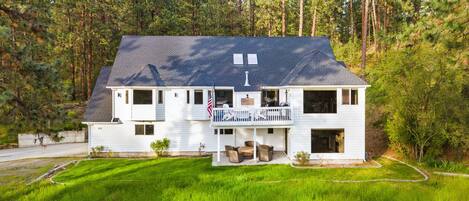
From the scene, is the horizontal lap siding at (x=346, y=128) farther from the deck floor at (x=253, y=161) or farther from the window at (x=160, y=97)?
the window at (x=160, y=97)

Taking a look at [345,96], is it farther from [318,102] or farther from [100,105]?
[100,105]

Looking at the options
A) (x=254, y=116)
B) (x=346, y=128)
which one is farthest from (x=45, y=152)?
(x=346, y=128)

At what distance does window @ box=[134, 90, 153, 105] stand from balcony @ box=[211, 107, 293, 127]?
15.0 ft

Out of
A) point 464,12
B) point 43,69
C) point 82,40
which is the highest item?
point 82,40

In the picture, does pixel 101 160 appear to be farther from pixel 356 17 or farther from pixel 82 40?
pixel 356 17

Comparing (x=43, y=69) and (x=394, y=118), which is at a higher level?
(x=43, y=69)

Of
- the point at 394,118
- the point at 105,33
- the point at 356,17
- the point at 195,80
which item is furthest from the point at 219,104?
the point at 356,17

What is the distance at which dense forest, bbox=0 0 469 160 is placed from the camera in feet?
31.7

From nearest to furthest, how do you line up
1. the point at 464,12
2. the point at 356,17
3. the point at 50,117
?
the point at 464,12, the point at 50,117, the point at 356,17

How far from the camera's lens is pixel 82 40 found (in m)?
35.2

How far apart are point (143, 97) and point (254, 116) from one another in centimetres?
712

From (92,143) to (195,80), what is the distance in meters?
7.54

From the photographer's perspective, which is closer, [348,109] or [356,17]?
[348,109]

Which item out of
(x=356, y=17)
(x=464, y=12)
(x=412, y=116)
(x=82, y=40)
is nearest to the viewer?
(x=464, y=12)
